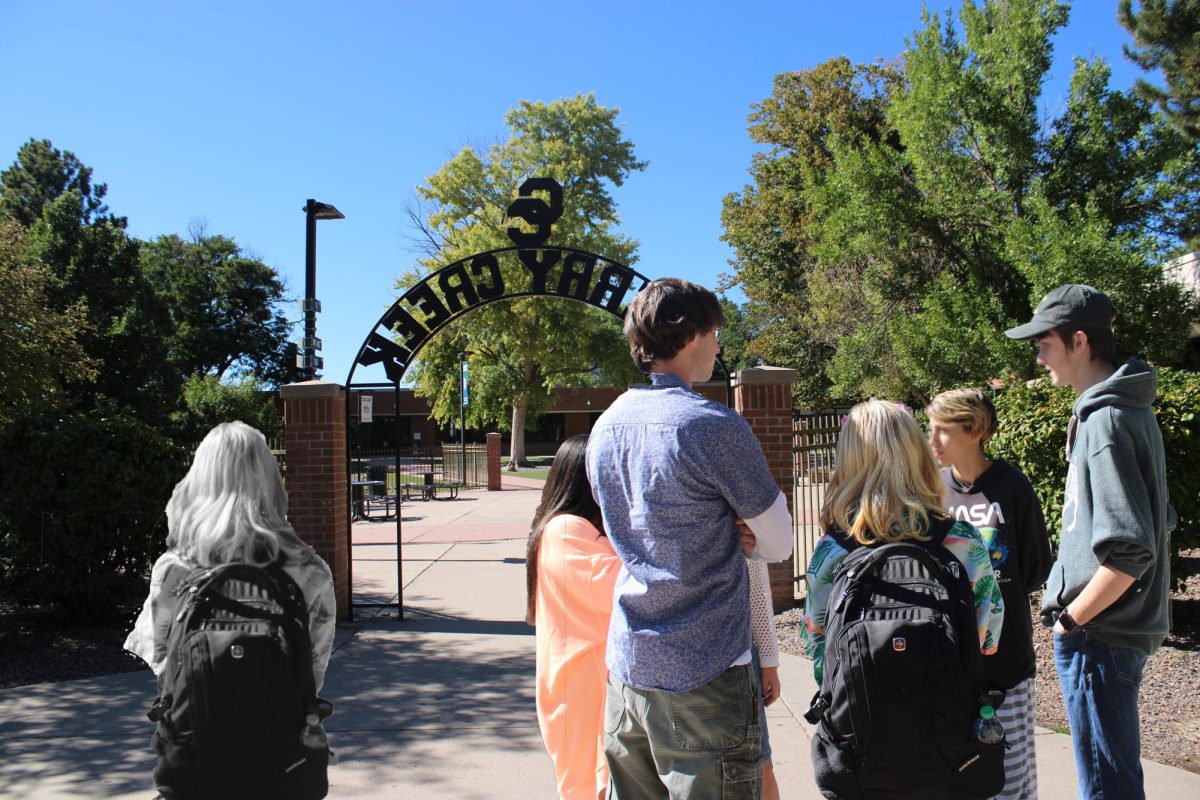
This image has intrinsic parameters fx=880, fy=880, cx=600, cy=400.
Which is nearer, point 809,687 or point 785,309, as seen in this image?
point 809,687

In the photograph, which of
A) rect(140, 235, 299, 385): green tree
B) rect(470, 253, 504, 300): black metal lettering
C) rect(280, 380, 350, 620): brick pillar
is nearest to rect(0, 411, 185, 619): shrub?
rect(280, 380, 350, 620): brick pillar

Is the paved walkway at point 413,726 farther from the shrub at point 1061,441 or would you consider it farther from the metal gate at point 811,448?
the metal gate at point 811,448

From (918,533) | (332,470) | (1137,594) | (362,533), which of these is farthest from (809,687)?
(362,533)

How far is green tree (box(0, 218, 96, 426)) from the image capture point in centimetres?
725

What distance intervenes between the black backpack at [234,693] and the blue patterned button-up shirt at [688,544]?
2.98 ft

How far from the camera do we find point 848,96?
26.5 metres

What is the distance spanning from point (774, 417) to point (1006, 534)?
4.34 metres

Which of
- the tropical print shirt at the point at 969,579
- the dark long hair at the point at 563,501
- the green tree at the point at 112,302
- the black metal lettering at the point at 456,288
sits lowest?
the tropical print shirt at the point at 969,579

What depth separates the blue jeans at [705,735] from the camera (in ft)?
6.84

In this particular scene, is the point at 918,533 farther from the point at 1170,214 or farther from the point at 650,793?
the point at 1170,214

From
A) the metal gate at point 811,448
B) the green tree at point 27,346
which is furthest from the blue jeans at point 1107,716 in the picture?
the green tree at point 27,346

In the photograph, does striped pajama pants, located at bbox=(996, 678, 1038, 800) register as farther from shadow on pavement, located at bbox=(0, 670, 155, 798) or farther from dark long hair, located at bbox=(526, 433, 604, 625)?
shadow on pavement, located at bbox=(0, 670, 155, 798)

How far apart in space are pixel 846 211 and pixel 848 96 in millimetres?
12633

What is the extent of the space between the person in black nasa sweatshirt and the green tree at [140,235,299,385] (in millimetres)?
52685
